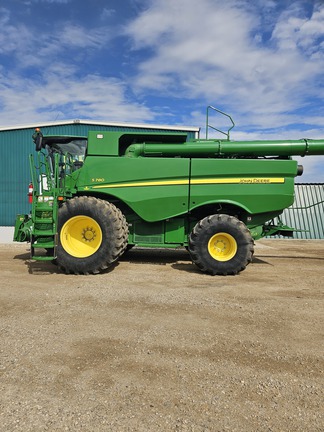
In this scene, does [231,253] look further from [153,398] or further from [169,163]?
[153,398]

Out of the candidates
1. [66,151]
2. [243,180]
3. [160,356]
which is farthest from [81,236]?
[160,356]

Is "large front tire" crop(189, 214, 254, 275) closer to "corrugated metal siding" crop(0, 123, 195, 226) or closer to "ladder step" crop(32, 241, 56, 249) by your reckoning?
"ladder step" crop(32, 241, 56, 249)

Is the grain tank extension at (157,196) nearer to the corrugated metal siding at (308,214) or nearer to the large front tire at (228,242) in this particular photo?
the large front tire at (228,242)

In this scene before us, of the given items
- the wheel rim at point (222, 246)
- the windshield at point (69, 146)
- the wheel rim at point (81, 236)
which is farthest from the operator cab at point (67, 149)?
the wheel rim at point (222, 246)

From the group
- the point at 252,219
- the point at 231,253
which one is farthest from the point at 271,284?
the point at 252,219

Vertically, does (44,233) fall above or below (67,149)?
below

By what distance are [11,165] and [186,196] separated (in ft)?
41.6

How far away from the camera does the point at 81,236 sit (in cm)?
639

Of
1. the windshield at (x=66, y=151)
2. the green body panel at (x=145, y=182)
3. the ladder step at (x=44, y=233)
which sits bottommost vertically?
the ladder step at (x=44, y=233)

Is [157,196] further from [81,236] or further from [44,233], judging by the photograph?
[44,233]

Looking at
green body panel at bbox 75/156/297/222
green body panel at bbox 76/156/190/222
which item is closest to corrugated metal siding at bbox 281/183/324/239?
green body panel at bbox 75/156/297/222

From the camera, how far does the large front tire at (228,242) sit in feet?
20.2

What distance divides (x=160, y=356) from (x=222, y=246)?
3682 millimetres

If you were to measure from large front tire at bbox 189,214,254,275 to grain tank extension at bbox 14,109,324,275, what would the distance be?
0.02 m
